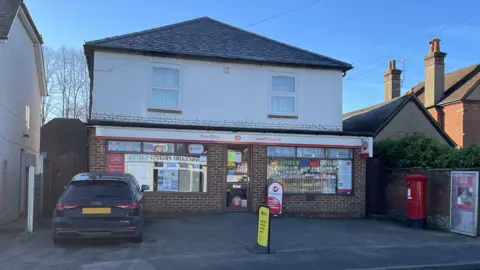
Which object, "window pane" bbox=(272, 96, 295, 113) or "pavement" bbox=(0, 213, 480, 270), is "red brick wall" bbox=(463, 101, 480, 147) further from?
"pavement" bbox=(0, 213, 480, 270)

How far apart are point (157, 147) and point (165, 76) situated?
255 centimetres

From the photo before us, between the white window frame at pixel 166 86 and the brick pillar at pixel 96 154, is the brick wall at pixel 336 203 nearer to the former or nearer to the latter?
the white window frame at pixel 166 86

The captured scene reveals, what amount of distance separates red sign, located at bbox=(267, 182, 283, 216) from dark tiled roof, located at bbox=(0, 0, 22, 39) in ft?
29.0

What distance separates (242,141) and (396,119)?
963 centimetres

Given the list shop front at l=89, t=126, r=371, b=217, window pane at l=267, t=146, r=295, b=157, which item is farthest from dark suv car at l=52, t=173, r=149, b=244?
window pane at l=267, t=146, r=295, b=157

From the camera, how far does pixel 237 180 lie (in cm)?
1479

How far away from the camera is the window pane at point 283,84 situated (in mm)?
15898

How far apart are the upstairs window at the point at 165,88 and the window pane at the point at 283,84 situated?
11.1ft

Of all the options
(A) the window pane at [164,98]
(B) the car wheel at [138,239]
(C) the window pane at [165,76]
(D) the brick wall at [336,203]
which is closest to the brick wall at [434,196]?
(D) the brick wall at [336,203]

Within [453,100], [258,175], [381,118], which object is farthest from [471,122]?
[258,175]

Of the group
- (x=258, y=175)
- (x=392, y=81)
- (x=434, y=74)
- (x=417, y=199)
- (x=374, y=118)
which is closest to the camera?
(x=417, y=199)

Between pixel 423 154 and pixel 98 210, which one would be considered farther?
pixel 423 154

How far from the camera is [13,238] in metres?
10.4

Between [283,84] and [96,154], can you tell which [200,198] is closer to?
[96,154]
